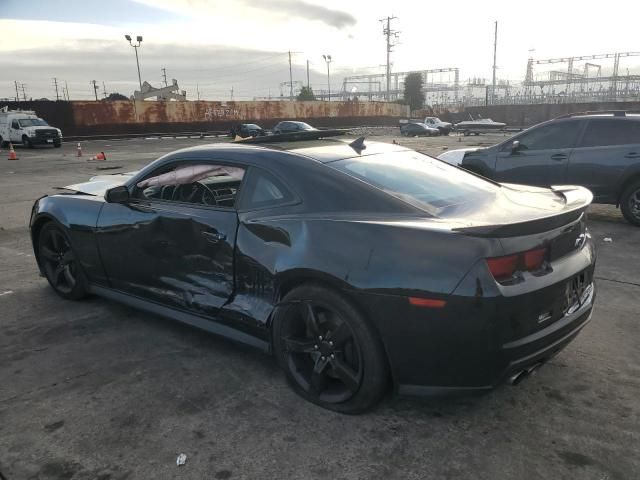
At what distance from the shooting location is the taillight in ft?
8.00

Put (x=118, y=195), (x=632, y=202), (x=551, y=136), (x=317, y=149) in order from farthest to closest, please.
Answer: (x=551, y=136)
(x=632, y=202)
(x=118, y=195)
(x=317, y=149)

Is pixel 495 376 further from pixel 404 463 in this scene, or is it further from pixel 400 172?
pixel 400 172

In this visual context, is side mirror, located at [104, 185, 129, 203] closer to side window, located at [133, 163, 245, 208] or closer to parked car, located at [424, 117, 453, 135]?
side window, located at [133, 163, 245, 208]

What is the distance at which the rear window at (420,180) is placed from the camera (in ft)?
10.0

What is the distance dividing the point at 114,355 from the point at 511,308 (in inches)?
105

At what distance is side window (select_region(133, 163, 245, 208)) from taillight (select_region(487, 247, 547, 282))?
1691mm

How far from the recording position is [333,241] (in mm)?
2797

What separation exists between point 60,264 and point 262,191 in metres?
2.52

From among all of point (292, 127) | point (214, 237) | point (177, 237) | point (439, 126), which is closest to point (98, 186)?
point (177, 237)

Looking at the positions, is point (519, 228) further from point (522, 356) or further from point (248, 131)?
point (248, 131)

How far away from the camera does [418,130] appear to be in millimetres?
40312

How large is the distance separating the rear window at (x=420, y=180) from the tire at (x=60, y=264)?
266 cm

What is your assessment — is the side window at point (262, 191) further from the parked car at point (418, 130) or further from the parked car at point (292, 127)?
the parked car at point (418, 130)

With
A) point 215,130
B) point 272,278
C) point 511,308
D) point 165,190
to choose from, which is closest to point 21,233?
point 165,190
